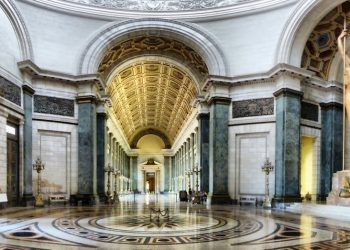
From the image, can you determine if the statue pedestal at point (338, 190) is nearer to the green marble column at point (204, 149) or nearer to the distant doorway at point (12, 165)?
the green marble column at point (204, 149)

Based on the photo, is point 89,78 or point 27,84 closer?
point 27,84

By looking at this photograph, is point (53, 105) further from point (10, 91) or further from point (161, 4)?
point (161, 4)

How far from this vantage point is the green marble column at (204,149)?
2058 centimetres

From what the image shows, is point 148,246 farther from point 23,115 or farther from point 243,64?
point 243,64

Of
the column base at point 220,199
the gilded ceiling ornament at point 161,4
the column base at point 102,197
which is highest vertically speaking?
the gilded ceiling ornament at point 161,4

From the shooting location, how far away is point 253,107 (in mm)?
17484

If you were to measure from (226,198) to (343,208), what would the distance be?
6585 millimetres

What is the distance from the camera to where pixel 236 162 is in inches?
701

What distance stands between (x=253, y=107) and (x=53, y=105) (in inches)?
391

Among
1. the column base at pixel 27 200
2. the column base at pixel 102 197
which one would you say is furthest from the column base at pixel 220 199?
the column base at pixel 27 200

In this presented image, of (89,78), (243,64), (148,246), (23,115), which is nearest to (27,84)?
(23,115)

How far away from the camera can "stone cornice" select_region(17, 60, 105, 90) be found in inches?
614

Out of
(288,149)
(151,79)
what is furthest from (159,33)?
(151,79)

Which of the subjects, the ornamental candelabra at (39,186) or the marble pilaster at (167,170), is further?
the marble pilaster at (167,170)
